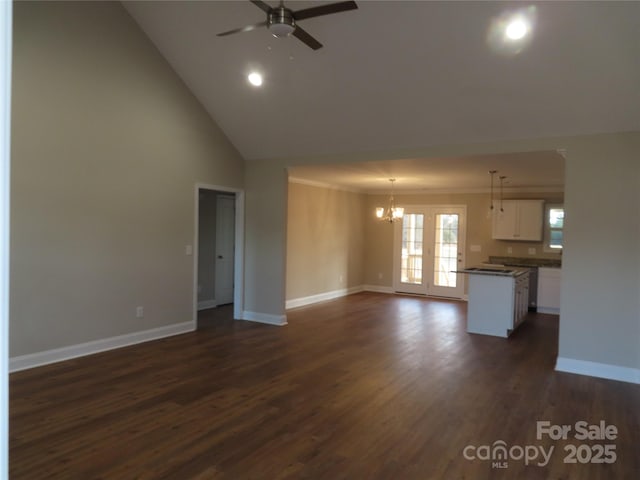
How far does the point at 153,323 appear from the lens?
5.73m

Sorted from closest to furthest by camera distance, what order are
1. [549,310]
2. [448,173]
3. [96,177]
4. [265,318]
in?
[96,177] → [265,318] → [448,173] → [549,310]

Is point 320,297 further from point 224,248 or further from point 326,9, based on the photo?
point 326,9

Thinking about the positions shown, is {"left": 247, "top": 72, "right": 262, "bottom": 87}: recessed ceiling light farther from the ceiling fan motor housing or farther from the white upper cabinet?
the white upper cabinet

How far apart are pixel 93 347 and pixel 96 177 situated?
1955mm

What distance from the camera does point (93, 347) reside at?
16.5ft

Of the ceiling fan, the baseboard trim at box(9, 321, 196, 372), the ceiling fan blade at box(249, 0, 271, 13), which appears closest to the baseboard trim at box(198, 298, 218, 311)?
the baseboard trim at box(9, 321, 196, 372)

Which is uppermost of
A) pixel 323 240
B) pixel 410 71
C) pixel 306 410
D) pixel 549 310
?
pixel 410 71

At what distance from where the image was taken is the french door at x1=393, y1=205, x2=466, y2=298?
9703 mm

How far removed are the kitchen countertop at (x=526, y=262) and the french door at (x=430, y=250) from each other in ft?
2.98

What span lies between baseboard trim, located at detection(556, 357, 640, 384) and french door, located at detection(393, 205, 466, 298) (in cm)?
481

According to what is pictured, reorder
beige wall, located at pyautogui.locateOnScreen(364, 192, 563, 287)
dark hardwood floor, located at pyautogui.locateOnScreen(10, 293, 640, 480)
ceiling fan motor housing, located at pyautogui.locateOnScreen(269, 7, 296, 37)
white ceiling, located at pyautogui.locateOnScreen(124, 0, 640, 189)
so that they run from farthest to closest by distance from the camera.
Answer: beige wall, located at pyautogui.locateOnScreen(364, 192, 563, 287)
white ceiling, located at pyautogui.locateOnScreen(124, 0, 640, 189)
ceiling fan motor housing, located at pyautogui.locateOnScreen(269, 7, 296, 37)
dark hardwood floor, located at pyautogui.locateOnScreen(10, 293, 640, 480)

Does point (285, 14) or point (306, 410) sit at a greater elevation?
point (285, 14)

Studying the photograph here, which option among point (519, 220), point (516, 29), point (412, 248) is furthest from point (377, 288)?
point (516, 29)

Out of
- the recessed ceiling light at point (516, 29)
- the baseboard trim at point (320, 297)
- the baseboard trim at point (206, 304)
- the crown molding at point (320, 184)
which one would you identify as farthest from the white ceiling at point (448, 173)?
the baseboard trim at point (206, 304)
